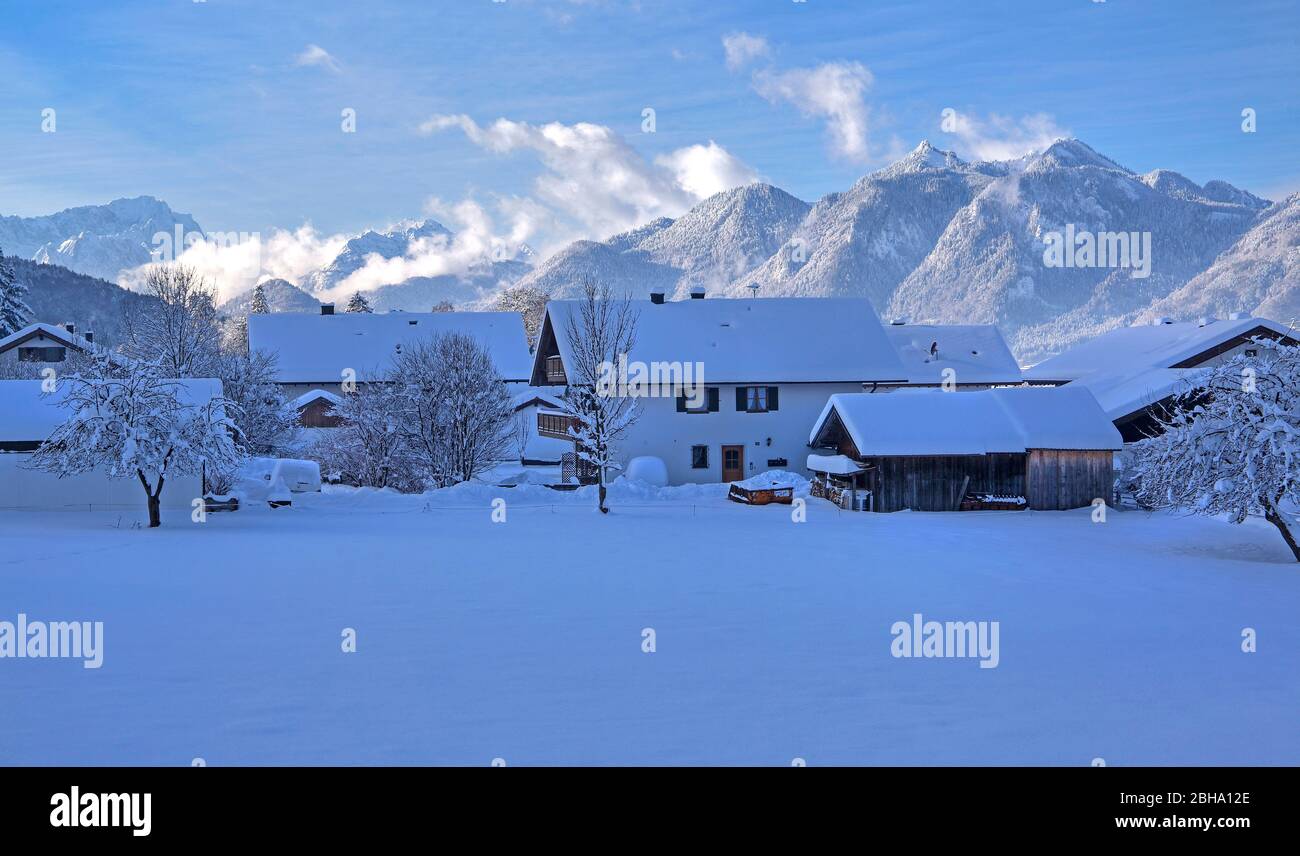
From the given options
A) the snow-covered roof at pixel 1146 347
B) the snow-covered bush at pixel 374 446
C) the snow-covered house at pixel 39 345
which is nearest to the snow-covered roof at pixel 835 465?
the snow-covered bush at pixel 374 446

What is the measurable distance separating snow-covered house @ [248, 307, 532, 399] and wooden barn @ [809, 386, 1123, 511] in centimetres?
3575

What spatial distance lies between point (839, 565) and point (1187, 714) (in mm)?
11411

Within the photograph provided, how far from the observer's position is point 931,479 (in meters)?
34.9

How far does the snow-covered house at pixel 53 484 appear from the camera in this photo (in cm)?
3269

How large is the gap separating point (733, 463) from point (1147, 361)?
24.8m

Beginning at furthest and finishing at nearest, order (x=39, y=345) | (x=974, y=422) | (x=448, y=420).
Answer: (x=39, y=345), (x=448, y=420), (x=974, y=422)

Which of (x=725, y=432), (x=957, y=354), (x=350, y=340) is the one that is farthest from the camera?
(x=350, y=340)

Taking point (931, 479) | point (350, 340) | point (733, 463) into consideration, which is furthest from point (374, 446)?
point (350, 340)

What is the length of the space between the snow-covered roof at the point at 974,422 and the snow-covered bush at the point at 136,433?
22473mm

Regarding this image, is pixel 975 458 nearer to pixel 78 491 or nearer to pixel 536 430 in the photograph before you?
pixel 536 430

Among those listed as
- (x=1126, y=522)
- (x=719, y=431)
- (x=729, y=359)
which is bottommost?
(x=1126, y=522)

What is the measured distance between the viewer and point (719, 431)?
4256cm
